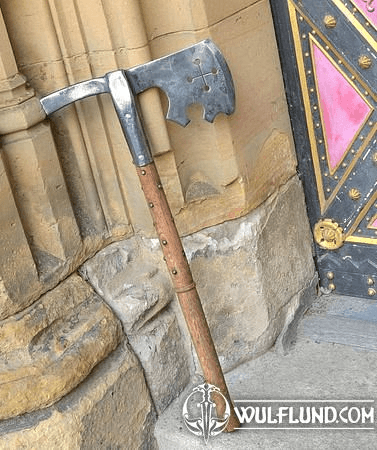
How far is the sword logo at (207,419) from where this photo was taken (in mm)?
1960

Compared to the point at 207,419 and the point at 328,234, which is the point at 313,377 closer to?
the point at 207,419

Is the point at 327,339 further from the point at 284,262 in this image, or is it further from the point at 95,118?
the point at 95,118

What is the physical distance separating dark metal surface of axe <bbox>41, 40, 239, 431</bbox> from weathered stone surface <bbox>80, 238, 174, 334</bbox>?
0.20 m

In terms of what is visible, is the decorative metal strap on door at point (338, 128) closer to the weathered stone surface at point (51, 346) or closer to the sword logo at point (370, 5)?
the sword logo at point (370, 5)

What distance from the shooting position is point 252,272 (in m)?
2.14

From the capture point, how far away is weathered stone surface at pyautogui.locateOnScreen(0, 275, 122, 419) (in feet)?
5.97

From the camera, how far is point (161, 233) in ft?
6.00

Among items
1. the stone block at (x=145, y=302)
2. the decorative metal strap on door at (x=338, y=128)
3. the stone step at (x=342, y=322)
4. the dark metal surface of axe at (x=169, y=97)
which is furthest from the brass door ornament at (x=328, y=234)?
the dark metal surface of axe at (x=169, y=97)

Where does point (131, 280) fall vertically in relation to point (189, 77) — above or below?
below

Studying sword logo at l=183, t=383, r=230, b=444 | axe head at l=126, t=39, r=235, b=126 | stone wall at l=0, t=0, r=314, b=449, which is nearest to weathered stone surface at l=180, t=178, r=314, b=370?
stone wall at l=0, t=0, r=314, b=449

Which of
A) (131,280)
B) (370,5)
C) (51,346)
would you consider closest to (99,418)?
(51,346)

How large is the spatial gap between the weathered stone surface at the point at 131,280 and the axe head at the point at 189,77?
0.43 metres

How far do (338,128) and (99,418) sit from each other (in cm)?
98

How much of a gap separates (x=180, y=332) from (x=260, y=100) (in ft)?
2.07
